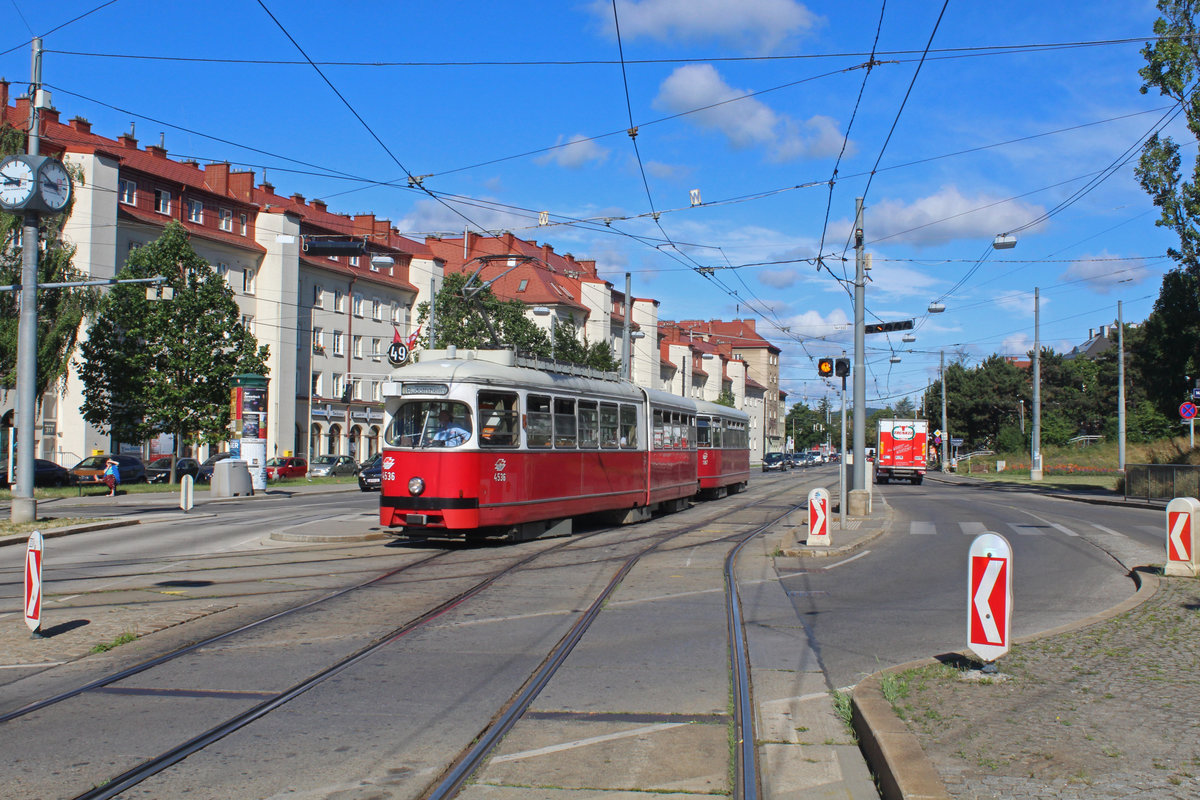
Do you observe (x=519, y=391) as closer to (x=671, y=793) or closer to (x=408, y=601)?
(x=408, y=601)

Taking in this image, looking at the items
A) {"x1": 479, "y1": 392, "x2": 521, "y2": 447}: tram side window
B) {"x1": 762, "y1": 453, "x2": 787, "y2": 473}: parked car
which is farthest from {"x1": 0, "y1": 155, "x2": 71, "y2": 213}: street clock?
{"x1": 762, "y1": 453, "x2": 787, "y2": 473}: parked car

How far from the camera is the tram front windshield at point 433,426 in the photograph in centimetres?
1548

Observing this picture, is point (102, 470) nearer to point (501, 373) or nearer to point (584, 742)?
point (501, 373)

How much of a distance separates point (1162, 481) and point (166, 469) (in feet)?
126

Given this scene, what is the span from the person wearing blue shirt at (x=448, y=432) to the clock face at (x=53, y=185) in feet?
30.0

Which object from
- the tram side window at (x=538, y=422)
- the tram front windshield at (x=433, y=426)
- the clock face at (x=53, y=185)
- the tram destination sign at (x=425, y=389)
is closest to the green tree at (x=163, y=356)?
the clock face at (x=53, y=185)

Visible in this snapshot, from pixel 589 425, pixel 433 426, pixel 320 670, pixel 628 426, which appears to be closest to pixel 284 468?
pixel 628 426

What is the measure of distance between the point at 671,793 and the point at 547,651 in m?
3.49

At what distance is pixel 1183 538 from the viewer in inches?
488

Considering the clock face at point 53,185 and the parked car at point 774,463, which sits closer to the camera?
the clock face at point 53,185

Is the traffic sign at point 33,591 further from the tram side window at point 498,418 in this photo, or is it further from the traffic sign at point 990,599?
the tram side window at point 498,418

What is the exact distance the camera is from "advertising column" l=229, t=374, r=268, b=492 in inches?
1436

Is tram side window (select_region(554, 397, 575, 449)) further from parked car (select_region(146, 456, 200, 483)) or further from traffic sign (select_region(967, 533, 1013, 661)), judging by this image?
parked car (select_region(146, 456, 200, 483))

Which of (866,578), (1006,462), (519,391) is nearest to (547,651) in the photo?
(866,578)
